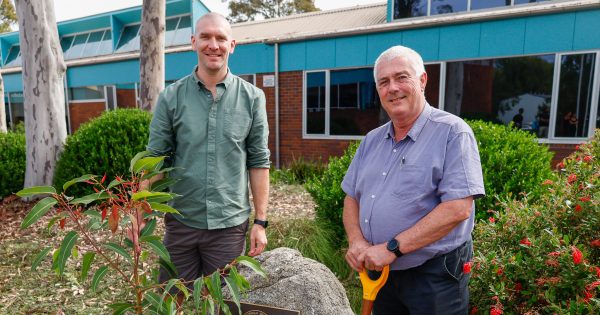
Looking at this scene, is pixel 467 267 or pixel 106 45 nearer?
pixel 467 267

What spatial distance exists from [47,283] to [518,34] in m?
9.19

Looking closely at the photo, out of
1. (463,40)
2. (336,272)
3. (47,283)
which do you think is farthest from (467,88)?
(47,283)

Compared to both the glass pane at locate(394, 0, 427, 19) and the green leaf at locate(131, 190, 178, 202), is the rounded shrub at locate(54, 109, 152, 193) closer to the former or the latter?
the green leaf at locate(131, 190, 178, 202)

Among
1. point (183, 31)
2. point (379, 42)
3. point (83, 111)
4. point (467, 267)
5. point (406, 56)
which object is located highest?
point (183, 31)

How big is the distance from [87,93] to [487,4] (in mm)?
14515

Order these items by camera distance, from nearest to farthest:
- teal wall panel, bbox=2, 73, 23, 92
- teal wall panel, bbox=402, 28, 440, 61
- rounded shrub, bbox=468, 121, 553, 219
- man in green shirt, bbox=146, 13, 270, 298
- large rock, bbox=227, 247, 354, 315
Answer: man in green shirt, bbox=146, 13, 270, 298
large rock, bbox=227, 247, 354, 315
rounded shrub, bbox=468, 121, 553, 219
teal wall panel, bbox=402, 28, 440, 61
teal wall panel, bbox=2, 73, 23, 92

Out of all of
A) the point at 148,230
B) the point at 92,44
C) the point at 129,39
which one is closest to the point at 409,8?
the point at 148,230

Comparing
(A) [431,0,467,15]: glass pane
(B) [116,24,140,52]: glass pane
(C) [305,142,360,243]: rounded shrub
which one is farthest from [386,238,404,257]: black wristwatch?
(B) [116,24,140,52]: glass pane

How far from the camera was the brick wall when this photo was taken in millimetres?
15391

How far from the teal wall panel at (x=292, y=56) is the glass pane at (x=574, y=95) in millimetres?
5952

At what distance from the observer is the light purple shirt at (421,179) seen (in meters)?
1.72

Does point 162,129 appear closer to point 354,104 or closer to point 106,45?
point 354,104

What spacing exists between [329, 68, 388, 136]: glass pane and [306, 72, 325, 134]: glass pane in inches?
10.0

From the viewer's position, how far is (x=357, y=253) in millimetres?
1925
